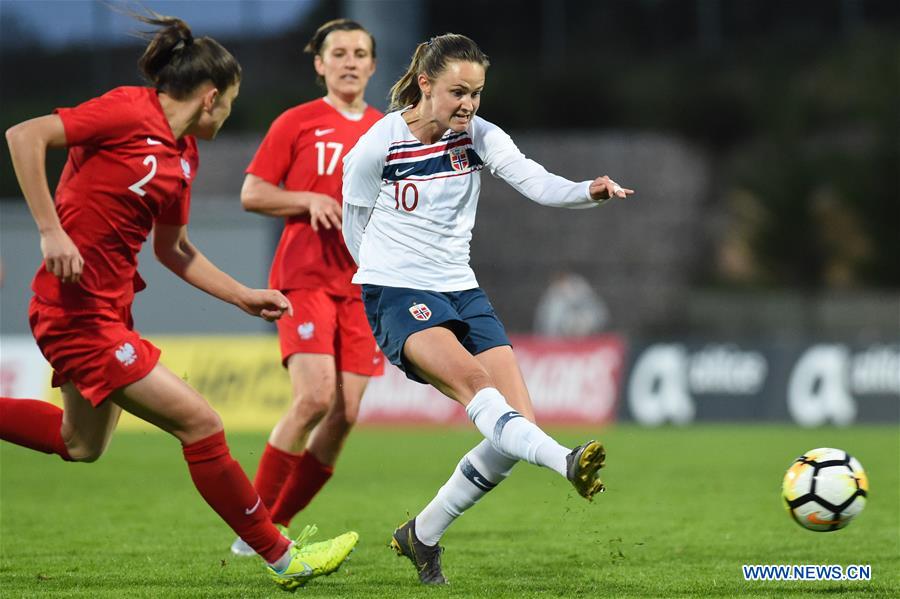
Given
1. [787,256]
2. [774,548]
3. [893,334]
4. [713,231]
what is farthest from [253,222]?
[713,231]

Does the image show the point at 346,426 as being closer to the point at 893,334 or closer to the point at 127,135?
the point at 127,135

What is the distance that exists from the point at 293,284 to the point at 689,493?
4.05 meters

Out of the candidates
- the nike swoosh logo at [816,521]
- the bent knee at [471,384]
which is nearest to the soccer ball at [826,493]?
the nike swoosh logo at [816,521]

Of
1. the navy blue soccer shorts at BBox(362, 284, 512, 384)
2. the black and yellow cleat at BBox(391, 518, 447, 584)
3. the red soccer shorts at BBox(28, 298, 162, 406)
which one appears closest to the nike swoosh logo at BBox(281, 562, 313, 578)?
the black and yellow cleat at BBox(391, 518, 447, 584)

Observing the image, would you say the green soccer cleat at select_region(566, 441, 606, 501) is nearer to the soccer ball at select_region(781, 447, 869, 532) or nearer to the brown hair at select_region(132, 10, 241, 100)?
the soccer ball at select_region(781, 447, 869, 532)

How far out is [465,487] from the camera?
5930mm

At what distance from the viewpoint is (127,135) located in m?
5.39

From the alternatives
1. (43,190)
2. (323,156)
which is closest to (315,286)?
(323,156)

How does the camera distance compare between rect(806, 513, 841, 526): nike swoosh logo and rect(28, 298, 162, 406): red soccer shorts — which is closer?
rect(28, 298, 162, 406): red soccer shorts

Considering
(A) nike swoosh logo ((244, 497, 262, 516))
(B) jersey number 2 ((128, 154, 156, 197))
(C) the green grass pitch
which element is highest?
(B) jersey number 2 ((128, 154, 156, 197))

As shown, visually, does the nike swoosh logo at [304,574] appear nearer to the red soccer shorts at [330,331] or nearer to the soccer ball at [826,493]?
the red soccer shorts at [330,331]

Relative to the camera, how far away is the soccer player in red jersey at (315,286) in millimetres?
7012

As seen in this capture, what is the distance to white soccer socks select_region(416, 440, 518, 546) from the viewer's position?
5859 mm

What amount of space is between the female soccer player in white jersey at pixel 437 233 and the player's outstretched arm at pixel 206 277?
393 mm
